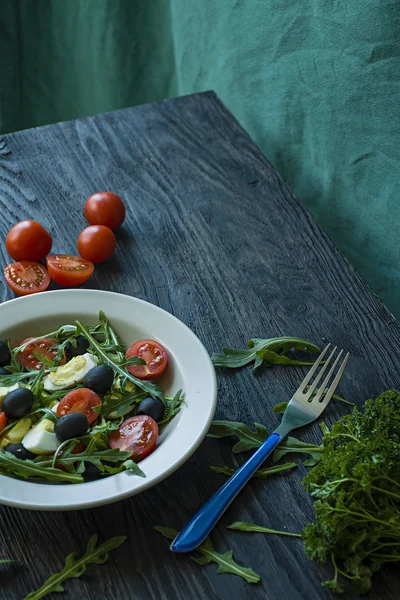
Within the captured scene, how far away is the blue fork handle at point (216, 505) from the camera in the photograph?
0.97m

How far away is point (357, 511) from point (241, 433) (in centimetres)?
26

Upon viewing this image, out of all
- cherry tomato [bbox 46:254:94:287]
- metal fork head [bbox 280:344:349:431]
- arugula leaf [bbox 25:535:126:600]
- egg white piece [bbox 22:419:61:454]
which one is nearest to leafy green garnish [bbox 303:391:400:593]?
metal fork head [bbox 280:344:349:431]

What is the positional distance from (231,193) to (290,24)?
0.54 m

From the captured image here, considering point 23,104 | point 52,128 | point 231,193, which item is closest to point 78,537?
point 231,193

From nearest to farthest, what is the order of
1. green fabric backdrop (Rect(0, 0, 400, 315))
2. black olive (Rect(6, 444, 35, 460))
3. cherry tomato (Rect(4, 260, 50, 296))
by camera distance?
black olive (Rect(6, 444, 35, 460))
cherry tomato (Rect(4, 260, 50, 296))
green fabric backdrop (Rect(0, 0, 400, 315))

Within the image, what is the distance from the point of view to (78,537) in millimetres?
992

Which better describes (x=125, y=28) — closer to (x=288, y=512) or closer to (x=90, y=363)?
(x=90, y=363)

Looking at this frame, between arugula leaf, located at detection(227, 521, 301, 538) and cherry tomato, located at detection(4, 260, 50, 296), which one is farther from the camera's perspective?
cherry tomato, located at detection(4, 260, 50, 296)

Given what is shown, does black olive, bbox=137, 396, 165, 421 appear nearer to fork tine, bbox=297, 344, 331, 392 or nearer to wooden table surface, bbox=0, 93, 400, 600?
wooden table surface, bbox=0, 93, 400, 600

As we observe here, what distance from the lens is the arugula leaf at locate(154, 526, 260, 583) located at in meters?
0.95

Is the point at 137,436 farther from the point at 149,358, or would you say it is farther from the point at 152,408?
the point at 149,358

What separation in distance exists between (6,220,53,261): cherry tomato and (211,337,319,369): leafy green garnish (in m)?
0.47

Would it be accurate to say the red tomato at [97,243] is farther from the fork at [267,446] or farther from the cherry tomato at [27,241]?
the fork at [267,446]

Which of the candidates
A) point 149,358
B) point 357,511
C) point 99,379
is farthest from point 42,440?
point 357,511
